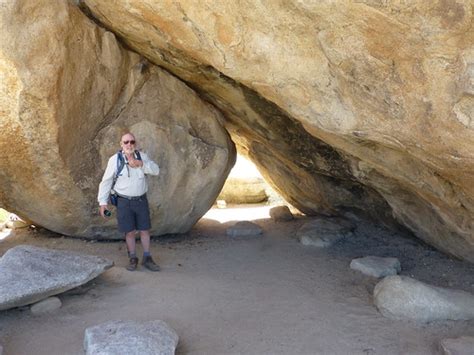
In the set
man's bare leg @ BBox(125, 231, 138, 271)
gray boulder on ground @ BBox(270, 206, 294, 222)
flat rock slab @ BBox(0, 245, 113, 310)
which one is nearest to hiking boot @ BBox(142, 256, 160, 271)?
man's bare leg @ BBox(125, 231, 138, 271)

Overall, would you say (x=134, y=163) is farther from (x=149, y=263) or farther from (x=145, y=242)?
(x=149, y=263)

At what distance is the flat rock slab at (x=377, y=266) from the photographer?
214 inches

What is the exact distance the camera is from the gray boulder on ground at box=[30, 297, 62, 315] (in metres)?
4.27

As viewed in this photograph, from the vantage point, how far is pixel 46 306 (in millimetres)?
4309

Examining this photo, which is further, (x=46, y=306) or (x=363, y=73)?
Answer: (x=46, y=306)

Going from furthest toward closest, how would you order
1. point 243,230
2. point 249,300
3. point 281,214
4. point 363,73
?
1. point 281,214
2. point 243,230
3. point 249,300
4. point 363,73

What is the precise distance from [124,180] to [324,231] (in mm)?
2933

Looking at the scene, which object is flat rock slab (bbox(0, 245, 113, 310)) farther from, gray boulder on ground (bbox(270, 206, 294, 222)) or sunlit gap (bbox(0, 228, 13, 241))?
gray boulder on ground (bbox(270, 206, 294, 222))

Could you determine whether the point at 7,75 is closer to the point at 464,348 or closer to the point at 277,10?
the point at 277,10

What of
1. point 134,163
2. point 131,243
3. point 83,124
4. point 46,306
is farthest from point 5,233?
point 46,306

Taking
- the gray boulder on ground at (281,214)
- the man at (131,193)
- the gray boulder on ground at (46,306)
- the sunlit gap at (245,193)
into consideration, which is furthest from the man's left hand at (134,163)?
the sunlit gap at (245,193)

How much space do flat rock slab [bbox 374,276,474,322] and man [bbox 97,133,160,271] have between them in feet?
7.71

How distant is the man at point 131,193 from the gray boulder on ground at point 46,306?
3.45 ft

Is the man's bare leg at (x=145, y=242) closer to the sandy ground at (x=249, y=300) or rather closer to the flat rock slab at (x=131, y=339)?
the sandy ground at (x=249, y=300)
